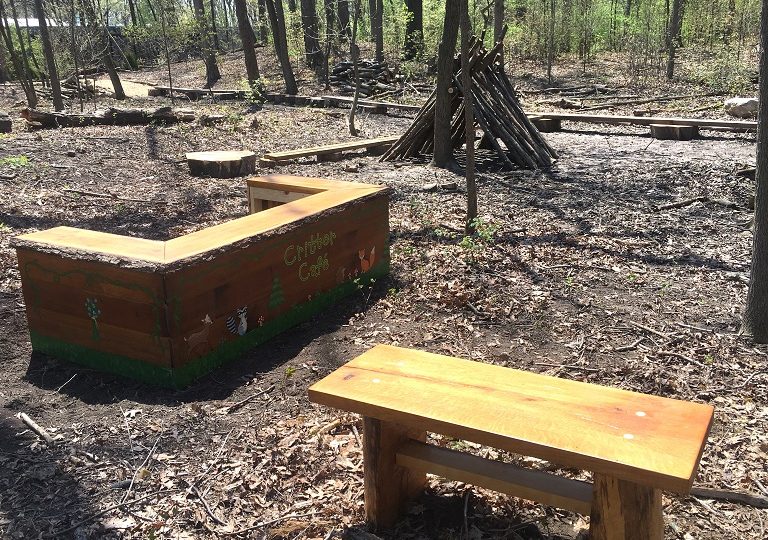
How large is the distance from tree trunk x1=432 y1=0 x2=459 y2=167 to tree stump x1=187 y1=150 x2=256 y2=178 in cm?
275

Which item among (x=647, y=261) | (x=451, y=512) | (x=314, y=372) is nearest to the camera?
(x=451, y=512)

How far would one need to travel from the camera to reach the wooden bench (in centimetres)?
233

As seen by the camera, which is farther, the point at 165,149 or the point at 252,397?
the point at 165,149

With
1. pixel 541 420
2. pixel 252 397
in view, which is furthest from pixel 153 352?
pixel 541 420

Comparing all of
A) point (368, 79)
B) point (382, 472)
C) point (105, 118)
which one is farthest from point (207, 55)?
point (382, 472)

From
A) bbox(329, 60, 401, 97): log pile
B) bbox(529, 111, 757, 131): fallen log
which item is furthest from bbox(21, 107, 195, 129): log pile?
bbox(529, 111, 757, 131): fallen log

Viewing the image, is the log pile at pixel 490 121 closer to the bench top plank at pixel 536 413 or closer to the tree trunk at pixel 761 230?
the tree trunk at pixel 761 230

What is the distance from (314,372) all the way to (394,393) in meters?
1.76

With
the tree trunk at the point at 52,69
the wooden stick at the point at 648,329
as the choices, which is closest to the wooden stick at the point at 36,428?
the wooden stick at the point at 648,329

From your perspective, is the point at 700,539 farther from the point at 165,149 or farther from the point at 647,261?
the point at 165,149

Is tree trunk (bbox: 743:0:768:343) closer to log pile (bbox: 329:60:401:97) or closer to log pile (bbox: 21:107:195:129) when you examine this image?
log pile (bbox: 21:107:195:129)

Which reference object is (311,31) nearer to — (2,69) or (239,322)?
(2,69)

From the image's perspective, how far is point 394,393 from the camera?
2824 millimetres

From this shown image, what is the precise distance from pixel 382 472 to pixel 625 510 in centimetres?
99
